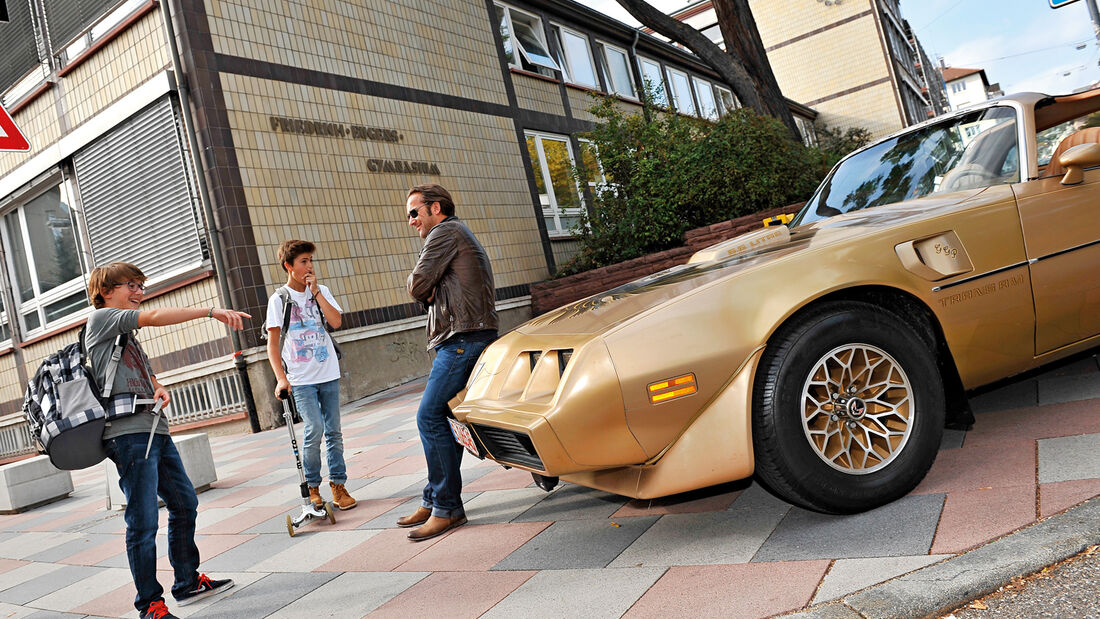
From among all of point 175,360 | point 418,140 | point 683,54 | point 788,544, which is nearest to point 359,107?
point 418,140

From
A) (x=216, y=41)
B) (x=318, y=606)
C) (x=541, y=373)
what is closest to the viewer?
(x=541, y=373)

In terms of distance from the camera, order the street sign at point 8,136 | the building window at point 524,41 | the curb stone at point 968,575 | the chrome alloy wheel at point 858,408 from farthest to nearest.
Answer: the building window at point 524,41 < the street sign at point 8,136 < the chrome alloy wheel at point 858,408 < the curb stone at point 968,575

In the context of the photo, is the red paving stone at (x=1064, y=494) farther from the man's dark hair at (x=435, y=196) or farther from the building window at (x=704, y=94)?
the building window at (x=704, y=94)

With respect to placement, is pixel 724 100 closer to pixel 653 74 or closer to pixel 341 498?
pixel 653 74

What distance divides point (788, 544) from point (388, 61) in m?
11.1

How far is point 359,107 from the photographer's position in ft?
→ 37.3

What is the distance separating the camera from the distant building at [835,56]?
1383 inches

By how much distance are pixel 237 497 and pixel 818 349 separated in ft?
16.1

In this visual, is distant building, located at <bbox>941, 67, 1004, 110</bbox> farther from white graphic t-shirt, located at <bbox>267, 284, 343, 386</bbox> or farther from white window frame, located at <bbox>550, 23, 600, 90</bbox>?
white graphic t-shirt, located at <bbox>267, 284, 343, 386</bbox>

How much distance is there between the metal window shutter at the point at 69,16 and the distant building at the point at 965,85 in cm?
11322

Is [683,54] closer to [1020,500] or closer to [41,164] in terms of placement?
[41,164]

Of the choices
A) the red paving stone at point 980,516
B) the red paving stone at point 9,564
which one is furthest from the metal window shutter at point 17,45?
the red paving stone at point 980,516

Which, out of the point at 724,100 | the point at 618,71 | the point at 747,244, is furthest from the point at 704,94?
the point at 747,244

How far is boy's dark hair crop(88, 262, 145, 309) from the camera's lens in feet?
12.3
